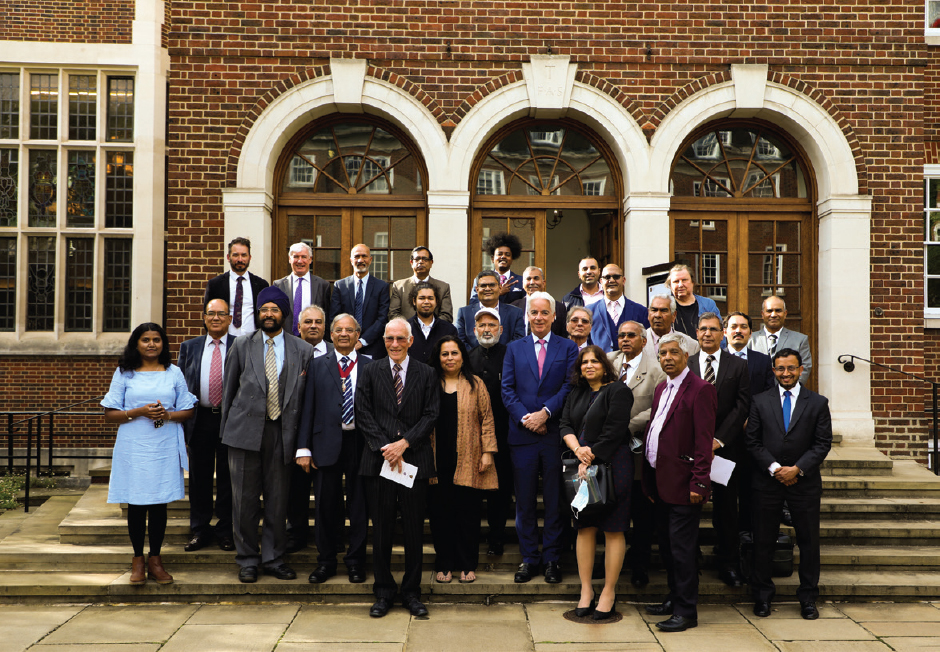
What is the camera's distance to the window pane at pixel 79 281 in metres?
9.77

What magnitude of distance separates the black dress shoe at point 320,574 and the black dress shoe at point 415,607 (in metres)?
0.67

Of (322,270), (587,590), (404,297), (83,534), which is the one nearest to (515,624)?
(587,590)

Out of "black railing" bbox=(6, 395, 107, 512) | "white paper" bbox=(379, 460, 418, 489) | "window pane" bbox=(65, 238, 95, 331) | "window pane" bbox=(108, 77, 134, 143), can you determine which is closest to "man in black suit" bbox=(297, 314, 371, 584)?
"white paper" bbox=(379, 460, 418, 489)

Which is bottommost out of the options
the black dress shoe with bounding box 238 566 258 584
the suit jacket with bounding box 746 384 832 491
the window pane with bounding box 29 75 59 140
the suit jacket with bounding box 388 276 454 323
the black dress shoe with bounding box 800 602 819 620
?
the black dress shoe with bounding box 800 602 819 620

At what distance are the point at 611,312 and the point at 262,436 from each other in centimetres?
301

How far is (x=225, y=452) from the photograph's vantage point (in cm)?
607

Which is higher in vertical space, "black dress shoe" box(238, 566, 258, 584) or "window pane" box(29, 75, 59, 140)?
"window pane" box(29, 75, 59, 140)

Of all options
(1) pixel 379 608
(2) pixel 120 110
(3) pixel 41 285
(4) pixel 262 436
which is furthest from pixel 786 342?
(3) pixel 41 285

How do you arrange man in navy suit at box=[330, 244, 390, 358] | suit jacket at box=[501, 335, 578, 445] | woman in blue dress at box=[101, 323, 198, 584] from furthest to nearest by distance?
1. man in navy suit at box=[330, 244, 390, 358]
2. suit jacket at box=[501, 335, 578, 445]
3. woman in blue dress at box=[101, 323, 198, 584]

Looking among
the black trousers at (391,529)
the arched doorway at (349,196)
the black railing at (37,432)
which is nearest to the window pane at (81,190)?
the black railing at (37,432)

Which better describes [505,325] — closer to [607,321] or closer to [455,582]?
[607,321]

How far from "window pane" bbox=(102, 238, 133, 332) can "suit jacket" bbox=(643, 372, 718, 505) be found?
7.39 m

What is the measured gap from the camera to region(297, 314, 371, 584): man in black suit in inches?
222

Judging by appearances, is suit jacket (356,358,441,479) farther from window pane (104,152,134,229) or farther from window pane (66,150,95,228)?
window pane (66,150,95,228)
